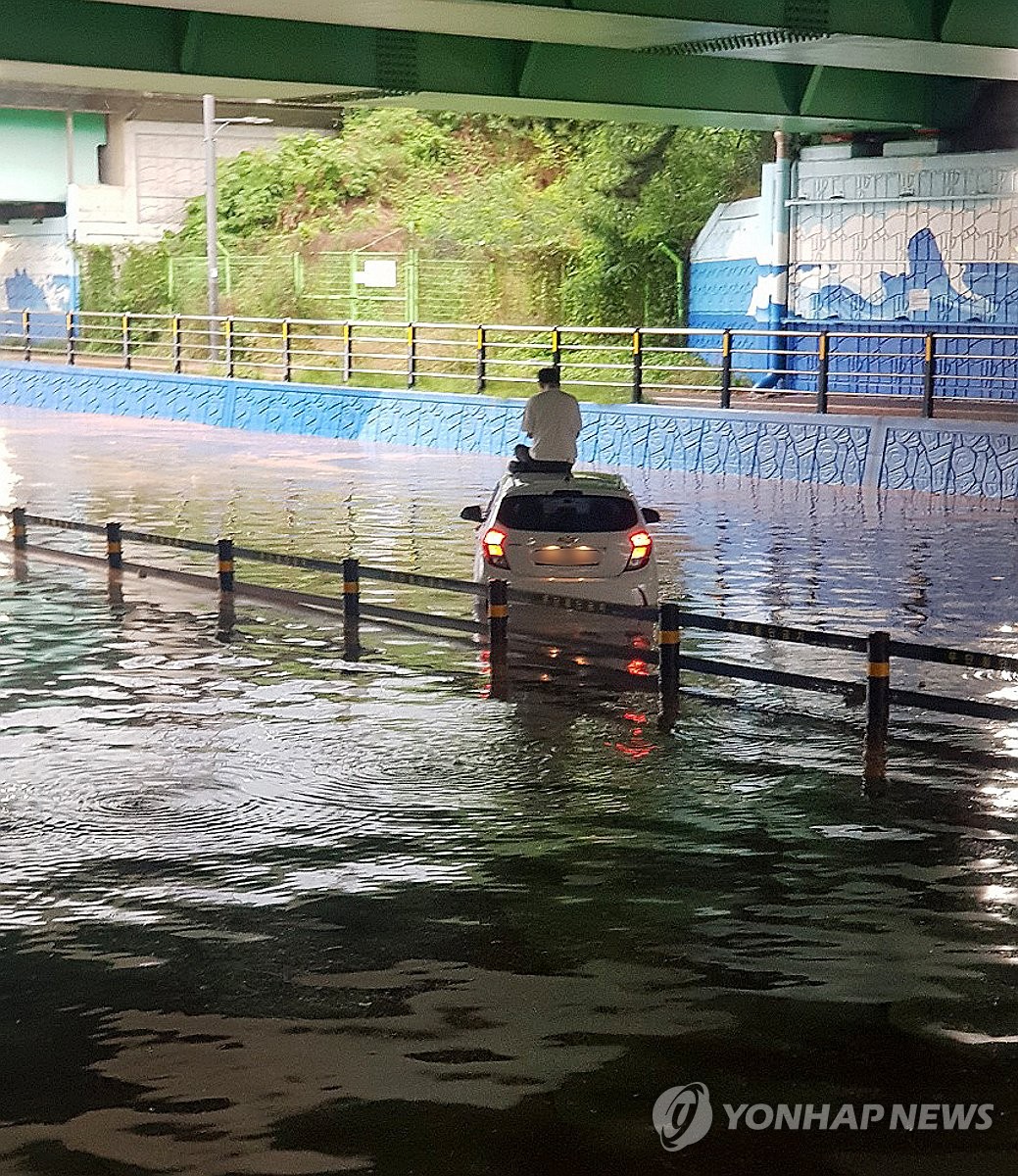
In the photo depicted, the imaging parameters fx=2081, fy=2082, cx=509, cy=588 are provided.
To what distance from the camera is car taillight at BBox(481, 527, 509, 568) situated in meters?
15.4

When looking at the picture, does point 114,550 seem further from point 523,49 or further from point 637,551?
point 523,49

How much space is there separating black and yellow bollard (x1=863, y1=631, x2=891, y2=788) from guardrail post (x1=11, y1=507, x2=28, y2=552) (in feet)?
38.2

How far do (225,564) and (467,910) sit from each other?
31.2 ft

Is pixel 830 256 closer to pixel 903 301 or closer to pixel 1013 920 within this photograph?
pixel 903 301

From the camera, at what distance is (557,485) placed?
15.5 m

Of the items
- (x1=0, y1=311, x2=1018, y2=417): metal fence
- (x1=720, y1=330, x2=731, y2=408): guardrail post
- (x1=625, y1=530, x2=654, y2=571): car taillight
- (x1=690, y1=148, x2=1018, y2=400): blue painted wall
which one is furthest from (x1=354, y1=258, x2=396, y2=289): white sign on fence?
(x1=625, y1=530, x2=654, y2=571): car taillight

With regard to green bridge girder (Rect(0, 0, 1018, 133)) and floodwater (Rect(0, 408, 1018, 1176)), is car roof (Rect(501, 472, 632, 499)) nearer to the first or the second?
floodwater (Rect(0, 408, 1018, 1176))

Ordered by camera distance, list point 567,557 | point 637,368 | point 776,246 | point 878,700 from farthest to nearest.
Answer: point 776,246 → point 637,368 → point 567,557 → point 878,700

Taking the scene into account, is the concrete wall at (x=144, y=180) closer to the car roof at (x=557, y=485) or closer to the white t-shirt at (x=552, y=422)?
the white t-shirt at (x=552, y=422)

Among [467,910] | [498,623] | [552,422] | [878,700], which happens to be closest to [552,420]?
[552,422]

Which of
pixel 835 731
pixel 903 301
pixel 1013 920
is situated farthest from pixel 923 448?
pixel 1013 920

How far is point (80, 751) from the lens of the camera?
447 inches

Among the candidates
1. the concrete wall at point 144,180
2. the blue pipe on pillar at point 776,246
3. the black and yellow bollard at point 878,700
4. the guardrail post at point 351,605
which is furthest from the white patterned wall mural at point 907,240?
the concrete wall at point 144,180

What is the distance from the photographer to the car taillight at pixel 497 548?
15.4 metres
